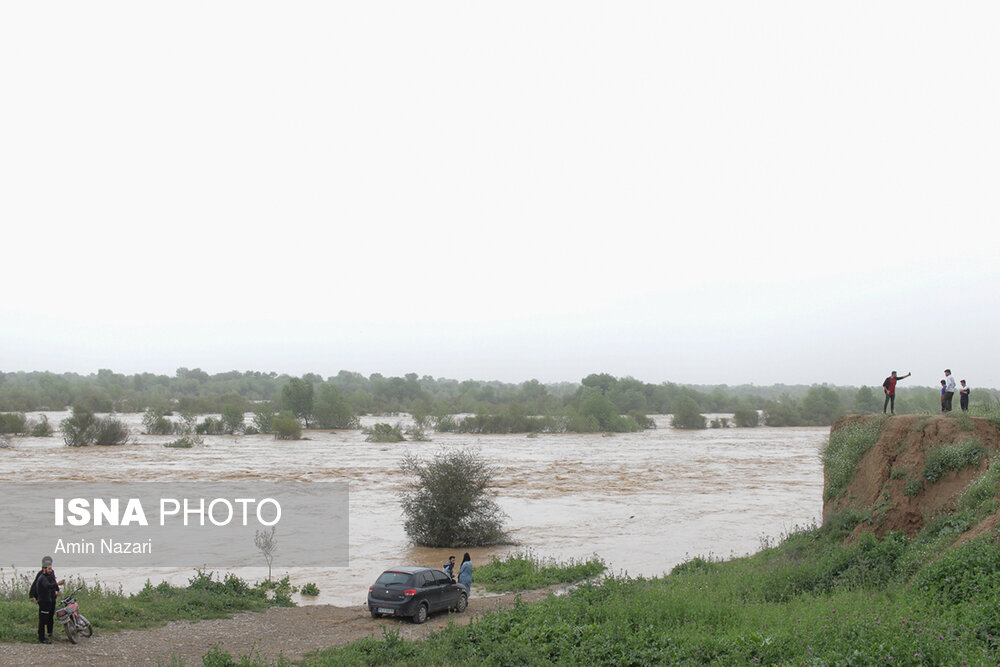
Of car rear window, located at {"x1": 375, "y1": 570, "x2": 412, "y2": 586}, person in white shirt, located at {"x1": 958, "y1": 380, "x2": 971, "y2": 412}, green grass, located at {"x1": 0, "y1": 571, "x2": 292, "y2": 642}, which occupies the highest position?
person in white shirt, located at {"x1": 958, "y1": 380, "x2": 971, "y2": 412}

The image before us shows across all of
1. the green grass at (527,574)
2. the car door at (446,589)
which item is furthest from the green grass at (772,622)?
the green grass at (527,574)

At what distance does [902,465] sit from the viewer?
661 inches

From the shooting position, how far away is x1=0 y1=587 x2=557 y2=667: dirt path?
1142 centimetres

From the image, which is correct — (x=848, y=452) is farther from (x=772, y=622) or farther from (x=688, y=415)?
(x=688, y=415)

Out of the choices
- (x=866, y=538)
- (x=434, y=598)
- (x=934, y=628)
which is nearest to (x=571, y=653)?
(x=934, y=628)

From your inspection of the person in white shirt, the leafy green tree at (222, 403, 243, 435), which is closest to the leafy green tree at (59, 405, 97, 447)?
the leafy green tree at (222, 403, 243, 435)

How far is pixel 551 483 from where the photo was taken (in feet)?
155

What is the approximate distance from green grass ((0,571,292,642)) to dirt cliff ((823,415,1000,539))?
14.3 metres

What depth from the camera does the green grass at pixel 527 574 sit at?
797 inches

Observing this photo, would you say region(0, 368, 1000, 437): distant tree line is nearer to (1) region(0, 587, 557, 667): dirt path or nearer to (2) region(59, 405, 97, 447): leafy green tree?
(2) region(59, 405, 97, 447): leafy green tree

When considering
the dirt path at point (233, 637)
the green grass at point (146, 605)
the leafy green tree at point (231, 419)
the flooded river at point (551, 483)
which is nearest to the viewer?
the dirt path at point (233, 637)

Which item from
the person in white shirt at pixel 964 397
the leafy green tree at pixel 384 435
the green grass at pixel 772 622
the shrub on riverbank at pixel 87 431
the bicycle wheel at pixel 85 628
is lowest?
the leafy green tree at pixel 384 435

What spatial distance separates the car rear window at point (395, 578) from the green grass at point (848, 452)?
1140cm

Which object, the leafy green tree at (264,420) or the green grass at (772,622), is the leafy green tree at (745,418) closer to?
the leafy green tree at (264,420)
